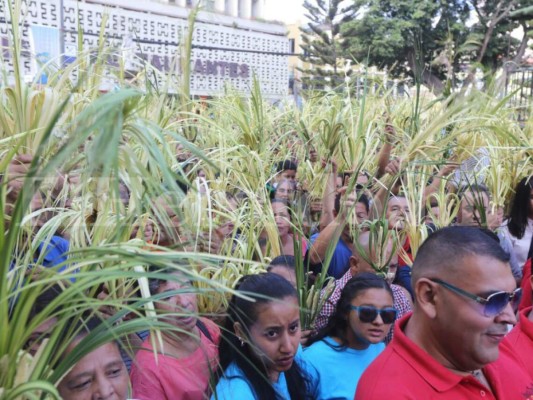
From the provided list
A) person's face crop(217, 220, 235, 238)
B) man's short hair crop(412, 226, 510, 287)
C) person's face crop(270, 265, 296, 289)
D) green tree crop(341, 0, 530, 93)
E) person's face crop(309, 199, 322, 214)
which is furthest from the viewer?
green tree crop(341, 0, 530, 93)

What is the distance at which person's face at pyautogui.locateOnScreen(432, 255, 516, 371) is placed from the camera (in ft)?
4.78

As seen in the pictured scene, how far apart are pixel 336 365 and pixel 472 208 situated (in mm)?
1815

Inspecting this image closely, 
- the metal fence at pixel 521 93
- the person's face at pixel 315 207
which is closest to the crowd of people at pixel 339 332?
the person's face at pixel 315 207

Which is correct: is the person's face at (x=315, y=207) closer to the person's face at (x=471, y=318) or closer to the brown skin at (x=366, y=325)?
the brown skin at (x=366, y=325)

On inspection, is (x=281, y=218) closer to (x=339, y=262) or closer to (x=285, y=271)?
(x=339, y=262)

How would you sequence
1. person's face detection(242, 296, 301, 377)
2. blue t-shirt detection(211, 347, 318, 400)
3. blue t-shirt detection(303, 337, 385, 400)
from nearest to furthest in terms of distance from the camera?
blue t-shirt detection(211, 347, 318, 400) → person's face detection(242, 296, 301, 377) → blue t-shirt detection(303, 337, 385, 400)

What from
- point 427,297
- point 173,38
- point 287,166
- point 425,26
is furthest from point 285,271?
point 425,26

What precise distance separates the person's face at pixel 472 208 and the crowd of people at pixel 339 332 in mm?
330

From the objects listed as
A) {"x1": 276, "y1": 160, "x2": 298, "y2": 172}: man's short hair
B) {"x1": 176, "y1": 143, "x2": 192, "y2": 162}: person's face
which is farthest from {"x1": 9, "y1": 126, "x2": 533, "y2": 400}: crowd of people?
{"x1": 276, "y1": 160, "x2": 298, "y2": 172}: man's short hair

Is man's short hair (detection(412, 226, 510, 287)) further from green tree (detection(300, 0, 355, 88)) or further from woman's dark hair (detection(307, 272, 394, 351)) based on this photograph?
green tree (detection(300, 0, 355, 88))

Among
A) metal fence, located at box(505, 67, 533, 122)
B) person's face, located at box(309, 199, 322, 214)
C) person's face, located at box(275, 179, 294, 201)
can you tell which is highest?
metal fence, located at box(505, 67, 533, 122)

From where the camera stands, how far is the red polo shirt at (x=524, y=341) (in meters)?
1.96

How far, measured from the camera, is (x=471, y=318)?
1.46 meters

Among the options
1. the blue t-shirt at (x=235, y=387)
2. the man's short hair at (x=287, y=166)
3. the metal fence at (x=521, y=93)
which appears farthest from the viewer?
the metal fence at (x=521, y=93)
